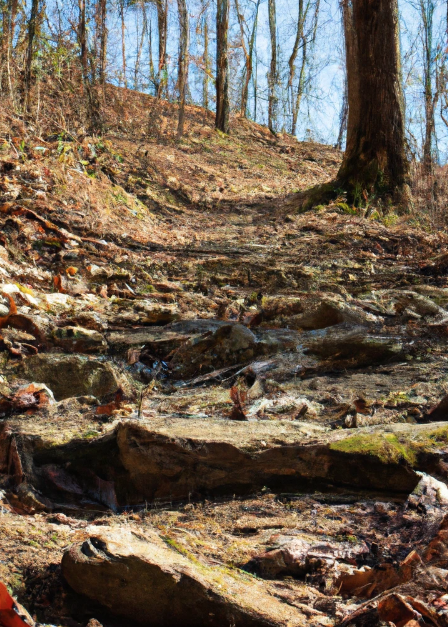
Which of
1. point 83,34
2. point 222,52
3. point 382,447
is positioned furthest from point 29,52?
point 222,52

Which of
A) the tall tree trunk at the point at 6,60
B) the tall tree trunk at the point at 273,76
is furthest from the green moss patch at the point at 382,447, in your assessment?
the tall tree trunk at the point at 273,76

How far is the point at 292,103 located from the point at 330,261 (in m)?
18.6

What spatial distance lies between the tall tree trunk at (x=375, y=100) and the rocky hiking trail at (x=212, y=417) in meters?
1.42

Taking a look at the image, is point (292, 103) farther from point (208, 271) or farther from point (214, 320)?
point (214, 320)

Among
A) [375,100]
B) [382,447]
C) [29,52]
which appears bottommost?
[382,447]

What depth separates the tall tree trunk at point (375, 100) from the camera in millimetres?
8570

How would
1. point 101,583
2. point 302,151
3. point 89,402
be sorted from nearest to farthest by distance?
point 101,583 < point 89,402 < point 302,151

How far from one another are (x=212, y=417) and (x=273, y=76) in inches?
862

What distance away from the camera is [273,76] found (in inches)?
872

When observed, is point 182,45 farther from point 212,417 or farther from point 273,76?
point 212,417

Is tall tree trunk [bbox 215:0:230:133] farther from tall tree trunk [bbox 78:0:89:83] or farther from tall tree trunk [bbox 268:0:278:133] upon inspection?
tall tree trunk [bbox 78:0:89:83]

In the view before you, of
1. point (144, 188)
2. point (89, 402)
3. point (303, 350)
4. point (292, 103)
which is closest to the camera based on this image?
point (89, 402)

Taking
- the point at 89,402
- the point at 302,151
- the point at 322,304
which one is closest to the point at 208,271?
the point at 322,304

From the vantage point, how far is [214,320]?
4383mm
